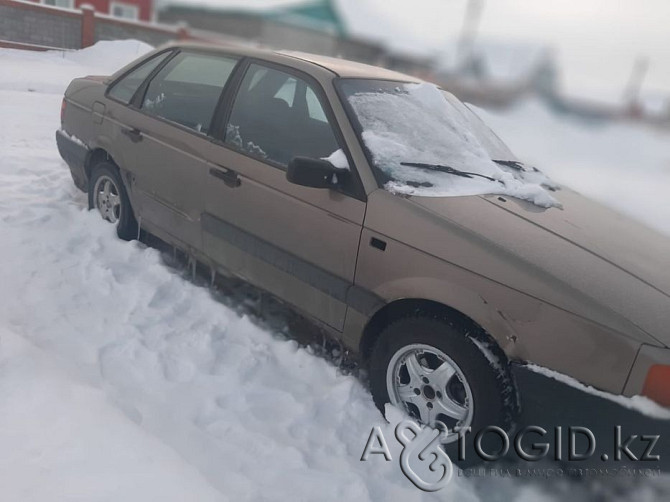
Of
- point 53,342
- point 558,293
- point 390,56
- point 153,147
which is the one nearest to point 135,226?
point 153,147

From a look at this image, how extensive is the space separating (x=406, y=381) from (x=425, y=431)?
0.24 meters

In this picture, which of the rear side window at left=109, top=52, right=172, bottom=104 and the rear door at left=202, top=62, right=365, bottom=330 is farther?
the rear side window at left=109, top=52, right=172, bottom=104

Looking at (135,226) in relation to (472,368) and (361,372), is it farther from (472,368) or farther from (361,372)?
(472,368)

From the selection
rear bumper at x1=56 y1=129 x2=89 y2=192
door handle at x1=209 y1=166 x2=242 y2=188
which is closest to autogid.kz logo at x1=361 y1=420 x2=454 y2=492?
door handle at x1=209 y1=166 x2=242 y2=188

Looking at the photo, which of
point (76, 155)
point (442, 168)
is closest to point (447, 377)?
point (442, 168)

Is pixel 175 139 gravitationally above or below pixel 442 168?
below

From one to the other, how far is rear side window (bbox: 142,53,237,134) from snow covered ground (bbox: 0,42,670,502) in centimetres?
101

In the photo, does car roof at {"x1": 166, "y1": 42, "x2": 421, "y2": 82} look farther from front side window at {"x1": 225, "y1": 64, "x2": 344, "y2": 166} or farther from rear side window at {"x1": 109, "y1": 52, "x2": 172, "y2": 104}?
rear side window at {"x1": 109, "y1": 52, "x2": 172, "y2": 104}

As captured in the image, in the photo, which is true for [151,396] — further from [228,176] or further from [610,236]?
[610,236]

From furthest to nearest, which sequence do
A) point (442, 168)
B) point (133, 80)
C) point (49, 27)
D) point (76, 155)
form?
point (49, 27), point (76, 155), point (133, 80), point (442, 168)

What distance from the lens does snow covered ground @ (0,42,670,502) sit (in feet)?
6.89

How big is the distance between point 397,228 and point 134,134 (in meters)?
2.29

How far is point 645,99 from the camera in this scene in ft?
16.3

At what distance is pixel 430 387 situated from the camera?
245 cm
